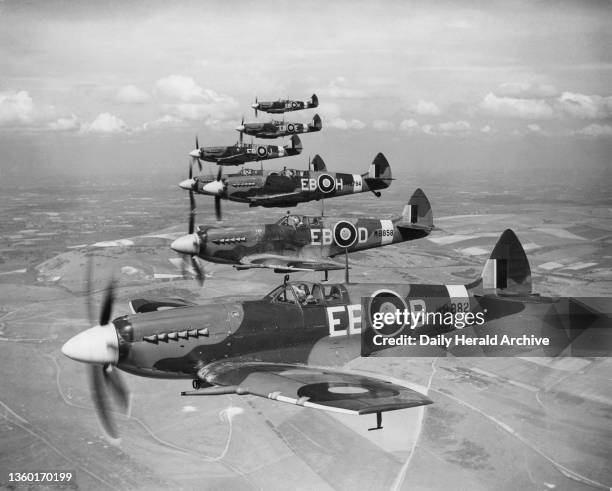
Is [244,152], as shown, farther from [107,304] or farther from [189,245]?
[107,304]

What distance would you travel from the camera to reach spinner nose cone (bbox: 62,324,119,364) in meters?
8.45

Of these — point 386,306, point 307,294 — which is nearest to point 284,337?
point 307,294

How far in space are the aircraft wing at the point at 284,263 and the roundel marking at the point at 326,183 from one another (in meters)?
3.14

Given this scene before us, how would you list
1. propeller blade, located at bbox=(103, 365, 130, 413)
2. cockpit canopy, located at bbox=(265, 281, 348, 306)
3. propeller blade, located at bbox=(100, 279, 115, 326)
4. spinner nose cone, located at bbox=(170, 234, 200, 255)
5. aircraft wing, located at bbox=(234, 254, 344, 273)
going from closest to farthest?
propeller blade, located at bbox=(103, 365, 130, 413) < propeller blade, located at bbox=(100, 279, 115, 326) < cockpit canopy, located at bbox=(265, 281, 348, 306) < aircraft wing, located at bbox=(234, 254, 344, 273) < spinner nose cone, located at bbox=(170, 234, 200, 255)

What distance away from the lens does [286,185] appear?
18297 mm

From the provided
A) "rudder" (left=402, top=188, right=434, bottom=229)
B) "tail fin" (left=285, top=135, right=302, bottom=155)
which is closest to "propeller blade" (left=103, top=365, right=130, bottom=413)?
"rudder" (left=402, top=188, right=434, bottom=229)

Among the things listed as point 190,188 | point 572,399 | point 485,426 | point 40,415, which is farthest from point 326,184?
point 40,415

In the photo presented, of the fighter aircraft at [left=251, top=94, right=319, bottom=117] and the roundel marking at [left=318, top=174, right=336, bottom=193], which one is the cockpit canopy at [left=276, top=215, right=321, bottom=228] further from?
the fighter aircraft at [left=251, top=94, right=319, bottom=117]

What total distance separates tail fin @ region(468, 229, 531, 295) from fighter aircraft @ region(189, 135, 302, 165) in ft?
34.5

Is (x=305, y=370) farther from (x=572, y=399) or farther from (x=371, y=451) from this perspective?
(x=572, y=399)

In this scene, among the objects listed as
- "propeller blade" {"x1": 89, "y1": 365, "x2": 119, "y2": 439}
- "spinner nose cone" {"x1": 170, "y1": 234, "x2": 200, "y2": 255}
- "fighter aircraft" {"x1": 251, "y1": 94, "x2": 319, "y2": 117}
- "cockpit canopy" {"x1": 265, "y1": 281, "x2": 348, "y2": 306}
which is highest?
"fighter aircraft" {"x1": 251, "y1": 94, "x2": 319, "y2": 117}

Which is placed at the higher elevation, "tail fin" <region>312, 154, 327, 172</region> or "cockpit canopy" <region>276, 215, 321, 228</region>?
"tail fin" <region>312, 154, 327, 172</region>

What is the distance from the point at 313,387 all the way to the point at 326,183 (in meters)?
11.0

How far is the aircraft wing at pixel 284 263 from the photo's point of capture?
1519cm
